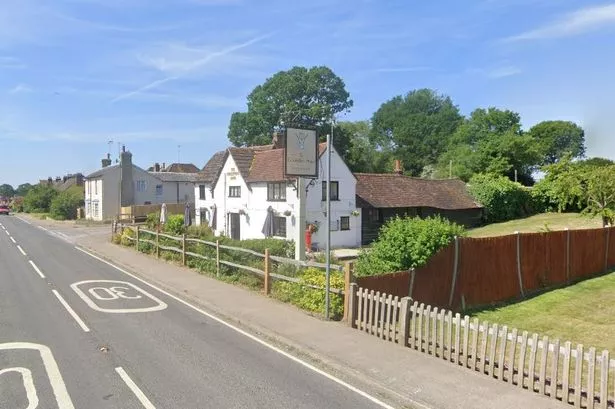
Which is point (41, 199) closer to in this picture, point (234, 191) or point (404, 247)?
point (234, 191)

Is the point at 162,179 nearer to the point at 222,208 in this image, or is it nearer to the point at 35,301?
the point at 222,208

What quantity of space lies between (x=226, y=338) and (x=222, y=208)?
1229 inches

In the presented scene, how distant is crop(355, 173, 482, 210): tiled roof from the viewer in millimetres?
38625

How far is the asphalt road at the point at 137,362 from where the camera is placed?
23.4 feet

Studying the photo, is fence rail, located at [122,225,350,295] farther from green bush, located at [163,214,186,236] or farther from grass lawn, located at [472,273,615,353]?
grass lawn, located at [472,273,615,353]

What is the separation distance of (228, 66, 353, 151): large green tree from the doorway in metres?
30.8

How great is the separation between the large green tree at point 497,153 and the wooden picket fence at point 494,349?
176ft

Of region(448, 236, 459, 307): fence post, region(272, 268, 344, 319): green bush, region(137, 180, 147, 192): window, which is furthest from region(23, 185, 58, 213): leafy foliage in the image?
region(448, 236, 459, 307): fence post

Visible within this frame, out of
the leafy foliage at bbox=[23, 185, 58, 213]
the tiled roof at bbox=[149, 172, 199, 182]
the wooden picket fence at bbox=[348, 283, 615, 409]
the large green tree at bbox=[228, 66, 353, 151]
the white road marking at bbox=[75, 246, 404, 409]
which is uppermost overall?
the large green tree at bbox=[228, 66, 353, 151]

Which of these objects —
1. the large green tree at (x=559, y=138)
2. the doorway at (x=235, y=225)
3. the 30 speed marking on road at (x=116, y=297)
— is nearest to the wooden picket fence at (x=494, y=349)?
the 30 speed marking on road at (x=116, y=297)

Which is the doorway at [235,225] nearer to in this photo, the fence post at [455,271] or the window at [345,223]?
the window at [345,223]

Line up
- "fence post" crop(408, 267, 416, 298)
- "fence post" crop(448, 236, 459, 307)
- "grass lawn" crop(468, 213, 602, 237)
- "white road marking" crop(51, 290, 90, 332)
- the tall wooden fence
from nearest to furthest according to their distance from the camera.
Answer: "white road marking" crop(51, 290, 90, 332), "fence post" crop(408, 267, 416, 298), the tall wooden fence, "fence post" crop(448, 236, 459, 307), "grass lawn" crop(468, 213, 602, 237)

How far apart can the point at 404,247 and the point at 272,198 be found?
22.0 m

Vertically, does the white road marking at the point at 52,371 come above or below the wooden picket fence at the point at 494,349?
below
